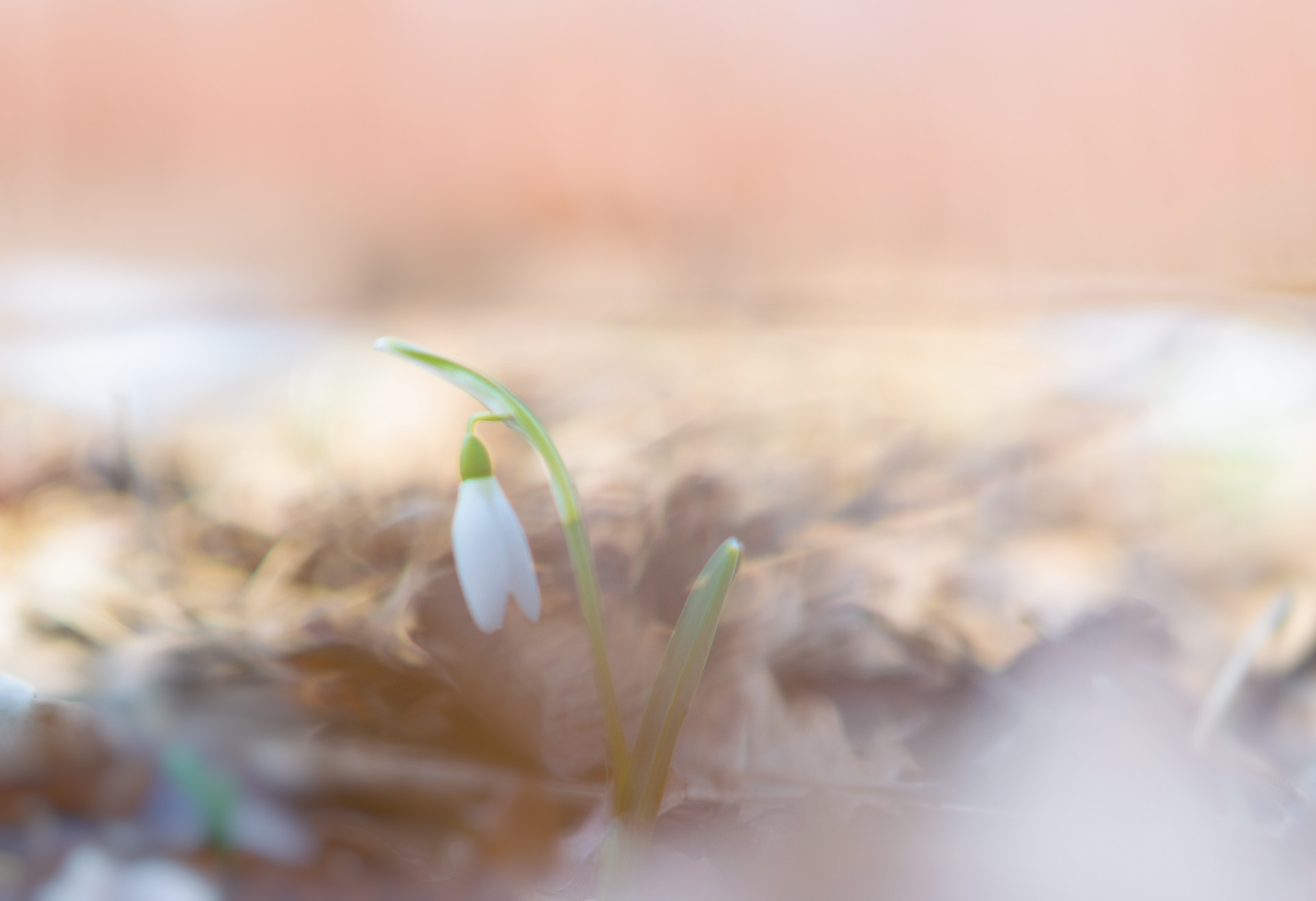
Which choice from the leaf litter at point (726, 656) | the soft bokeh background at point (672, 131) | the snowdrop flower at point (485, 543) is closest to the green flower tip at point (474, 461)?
the snowdrop flower at point (485, 543)

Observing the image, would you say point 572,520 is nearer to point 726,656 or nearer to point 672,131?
point 726,656

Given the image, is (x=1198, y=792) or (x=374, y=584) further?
(x=374, y=584)

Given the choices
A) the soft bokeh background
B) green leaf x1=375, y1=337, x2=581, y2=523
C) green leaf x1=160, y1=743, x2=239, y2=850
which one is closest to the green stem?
green leaf x1=375, y1=337, x2=581, y2=523

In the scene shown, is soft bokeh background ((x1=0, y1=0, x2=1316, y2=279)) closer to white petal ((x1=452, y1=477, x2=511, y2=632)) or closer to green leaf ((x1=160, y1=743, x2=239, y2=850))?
white petal ((x1=452, y1=477, x2=511, y2=632))

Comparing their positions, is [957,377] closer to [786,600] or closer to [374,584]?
[786,600]

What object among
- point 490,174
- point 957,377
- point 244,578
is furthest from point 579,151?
point 244,578
